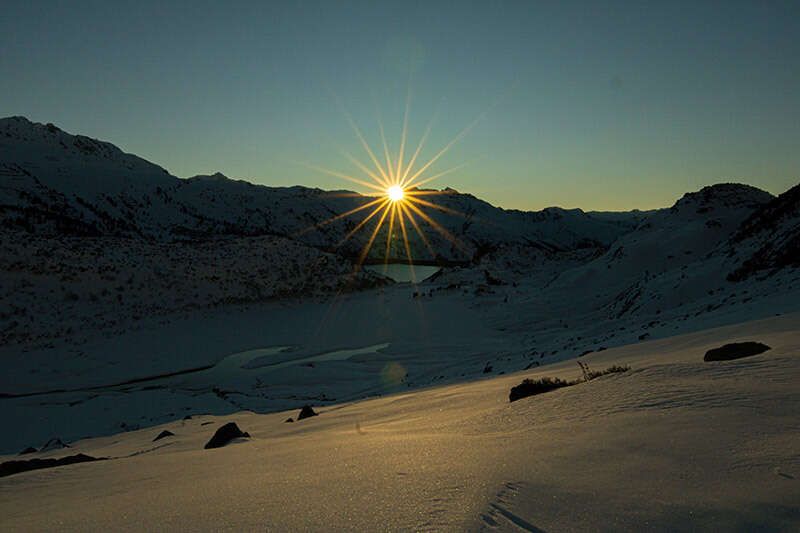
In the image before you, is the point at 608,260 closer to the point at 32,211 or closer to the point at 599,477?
the point at 599,477

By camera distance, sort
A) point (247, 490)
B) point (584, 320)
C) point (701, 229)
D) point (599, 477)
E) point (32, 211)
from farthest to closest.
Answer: point (32, 211), point (701, 229), point (584, 320), point (247, 490), point (599, 477)

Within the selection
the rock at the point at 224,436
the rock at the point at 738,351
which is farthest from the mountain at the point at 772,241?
the rock at the point at 224,436

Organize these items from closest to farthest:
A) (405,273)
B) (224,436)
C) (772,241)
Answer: (224,436) → (772,241) → (405,273)

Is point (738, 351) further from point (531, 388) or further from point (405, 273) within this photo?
point (405, 273)

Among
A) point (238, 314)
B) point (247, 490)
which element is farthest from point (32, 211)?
point (247, 490)

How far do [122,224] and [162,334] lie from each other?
53827mm

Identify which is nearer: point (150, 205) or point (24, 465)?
point (24, 465)

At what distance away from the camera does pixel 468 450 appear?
2.69 metres

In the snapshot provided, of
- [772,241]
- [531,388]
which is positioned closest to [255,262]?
[772,241]

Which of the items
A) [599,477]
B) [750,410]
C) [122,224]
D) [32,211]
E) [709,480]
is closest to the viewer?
[709,480]

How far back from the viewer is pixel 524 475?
6.84ft

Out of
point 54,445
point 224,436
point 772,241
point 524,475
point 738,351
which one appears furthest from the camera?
point 772,241

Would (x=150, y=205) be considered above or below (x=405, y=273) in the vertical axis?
above

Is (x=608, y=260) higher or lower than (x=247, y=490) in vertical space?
higher
